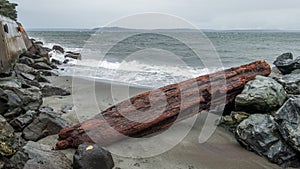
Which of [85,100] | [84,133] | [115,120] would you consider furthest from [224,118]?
[85,100]

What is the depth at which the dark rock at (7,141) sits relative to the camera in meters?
3.13

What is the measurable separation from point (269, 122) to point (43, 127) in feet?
12.4

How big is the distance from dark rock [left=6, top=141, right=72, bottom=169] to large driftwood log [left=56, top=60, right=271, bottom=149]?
629 millimetres

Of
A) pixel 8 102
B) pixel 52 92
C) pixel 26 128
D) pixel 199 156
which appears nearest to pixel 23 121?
pixel 26 128

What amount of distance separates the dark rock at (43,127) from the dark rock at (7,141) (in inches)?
26.3

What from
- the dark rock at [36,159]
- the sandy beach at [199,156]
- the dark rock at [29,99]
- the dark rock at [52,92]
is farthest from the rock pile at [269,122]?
the dark rock at [52,92]

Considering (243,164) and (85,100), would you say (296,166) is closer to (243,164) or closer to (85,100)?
(243,164)

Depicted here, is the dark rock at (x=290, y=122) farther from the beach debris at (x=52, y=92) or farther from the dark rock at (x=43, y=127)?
the beach debris at (x=52, y=92)

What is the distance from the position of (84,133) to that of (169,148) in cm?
140

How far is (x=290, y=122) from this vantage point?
12.4ft

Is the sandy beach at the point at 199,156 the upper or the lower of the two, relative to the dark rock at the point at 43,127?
lower

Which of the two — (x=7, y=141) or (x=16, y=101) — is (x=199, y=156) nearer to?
Answer: (x=7, y=141)

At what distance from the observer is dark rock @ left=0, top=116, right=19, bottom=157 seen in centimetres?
313

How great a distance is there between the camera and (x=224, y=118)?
16.3 ft
